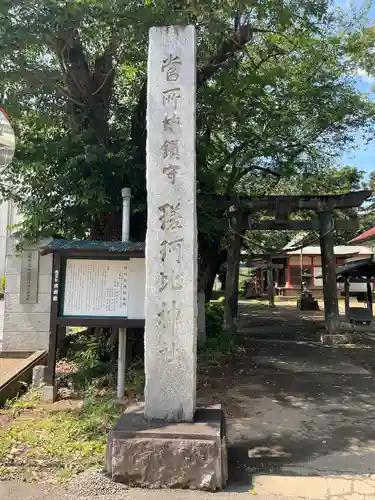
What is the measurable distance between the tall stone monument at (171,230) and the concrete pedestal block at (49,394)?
7.76 ft

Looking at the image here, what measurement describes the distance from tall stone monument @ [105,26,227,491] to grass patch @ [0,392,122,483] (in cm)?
49

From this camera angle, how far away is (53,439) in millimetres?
4578

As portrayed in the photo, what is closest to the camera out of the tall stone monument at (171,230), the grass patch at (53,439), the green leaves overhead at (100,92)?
the grass patch at (53,439)

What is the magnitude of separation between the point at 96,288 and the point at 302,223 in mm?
8874

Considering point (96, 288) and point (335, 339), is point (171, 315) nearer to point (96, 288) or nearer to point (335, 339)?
point (96, 288)

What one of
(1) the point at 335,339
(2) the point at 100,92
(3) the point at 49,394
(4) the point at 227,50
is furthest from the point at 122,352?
(1) the point at 335,339

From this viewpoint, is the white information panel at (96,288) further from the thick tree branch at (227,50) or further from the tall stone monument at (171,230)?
the thick tree branch at (227,50)

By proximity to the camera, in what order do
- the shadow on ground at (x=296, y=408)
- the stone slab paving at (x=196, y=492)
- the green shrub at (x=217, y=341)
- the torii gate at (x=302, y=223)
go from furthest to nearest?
the torii gate at (x=302, y=223) → the green shrub at (x=217, y=341) → the shadow on ground at (x=296, y=408) → the stone slab paving at (x=196, y=492)

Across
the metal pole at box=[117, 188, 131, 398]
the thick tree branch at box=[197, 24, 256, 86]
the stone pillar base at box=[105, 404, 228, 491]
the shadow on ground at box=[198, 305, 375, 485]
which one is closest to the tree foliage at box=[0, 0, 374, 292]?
the thick tree branch at box=[197, 24, 256, 86]

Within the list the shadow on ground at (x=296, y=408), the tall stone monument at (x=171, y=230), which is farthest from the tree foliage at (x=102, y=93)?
the shadow on ground at (x=296, y=408)

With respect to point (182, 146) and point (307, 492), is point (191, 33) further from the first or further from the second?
point (307, 492)

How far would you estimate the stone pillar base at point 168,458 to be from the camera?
3705 mm

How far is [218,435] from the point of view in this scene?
3744mm

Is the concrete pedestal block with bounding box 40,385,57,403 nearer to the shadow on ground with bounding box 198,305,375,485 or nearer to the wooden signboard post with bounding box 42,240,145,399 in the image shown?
the wooden signboard post with bounding box 42,240,145,399
